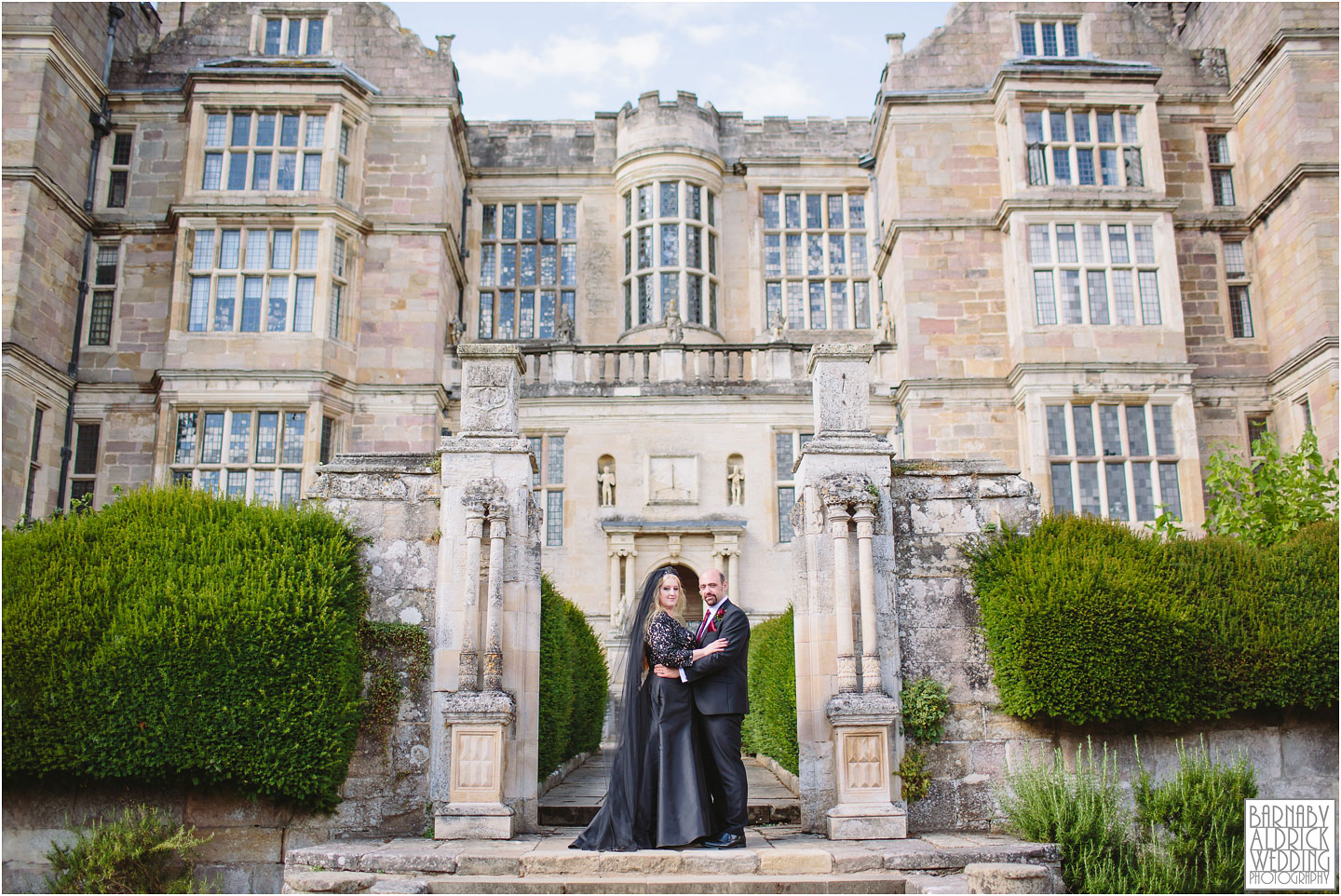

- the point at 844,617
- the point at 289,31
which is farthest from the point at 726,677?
the point at 289,31

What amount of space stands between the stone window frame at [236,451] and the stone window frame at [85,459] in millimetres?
1735

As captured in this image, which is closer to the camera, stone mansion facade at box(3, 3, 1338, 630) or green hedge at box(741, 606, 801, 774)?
green hedge at box(741, 606, 801, 774)

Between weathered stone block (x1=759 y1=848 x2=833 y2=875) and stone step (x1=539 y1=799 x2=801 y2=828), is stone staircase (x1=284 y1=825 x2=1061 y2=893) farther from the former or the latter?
stone step (x1=539 y1=799 x2=801 y2=828)

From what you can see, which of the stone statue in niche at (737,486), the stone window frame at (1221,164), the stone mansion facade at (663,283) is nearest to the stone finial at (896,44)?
the stone mansion facade at (663,283)

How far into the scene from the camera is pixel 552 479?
17953mm

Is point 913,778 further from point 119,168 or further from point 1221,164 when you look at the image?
point 119,168

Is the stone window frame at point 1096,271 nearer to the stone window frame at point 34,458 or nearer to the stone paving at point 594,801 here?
the stone paving at point 594,801

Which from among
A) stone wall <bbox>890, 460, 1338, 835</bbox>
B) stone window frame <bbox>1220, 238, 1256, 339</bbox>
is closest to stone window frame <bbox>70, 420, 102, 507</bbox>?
stone wall <bbox>890, 460, 1338, 835</bbox>

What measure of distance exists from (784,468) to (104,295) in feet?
40.3

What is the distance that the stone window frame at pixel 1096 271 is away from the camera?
712 inches

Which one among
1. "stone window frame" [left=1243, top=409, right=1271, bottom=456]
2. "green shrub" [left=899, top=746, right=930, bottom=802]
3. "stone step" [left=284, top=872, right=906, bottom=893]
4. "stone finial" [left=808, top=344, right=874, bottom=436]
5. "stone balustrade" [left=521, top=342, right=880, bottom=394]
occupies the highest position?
"stone balustrade" [left=521, top=342, right=880, bottom=394]

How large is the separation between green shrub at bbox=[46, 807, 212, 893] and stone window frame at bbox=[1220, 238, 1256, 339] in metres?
18.5

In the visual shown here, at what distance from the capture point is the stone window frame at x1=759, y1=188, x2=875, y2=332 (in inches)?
856

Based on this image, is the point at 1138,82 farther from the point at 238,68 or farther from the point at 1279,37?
the point at 238,68
